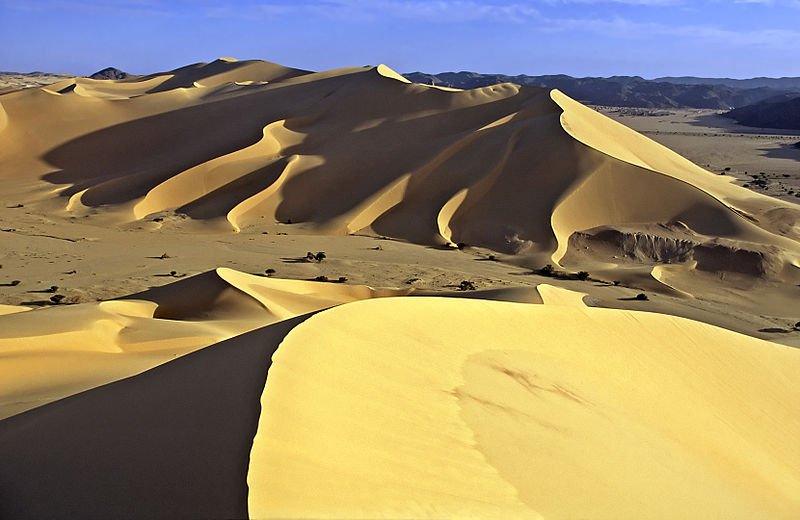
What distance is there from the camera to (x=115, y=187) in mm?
24719

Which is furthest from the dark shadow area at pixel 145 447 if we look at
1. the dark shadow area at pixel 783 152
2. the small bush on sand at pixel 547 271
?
the dark shadow area at pixel 783 152

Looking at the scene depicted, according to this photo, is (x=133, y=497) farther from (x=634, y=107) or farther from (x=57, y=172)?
(x=634, y=107)

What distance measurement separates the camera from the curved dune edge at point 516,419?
4.22 metres

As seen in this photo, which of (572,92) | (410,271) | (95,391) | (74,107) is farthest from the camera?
(572,92)

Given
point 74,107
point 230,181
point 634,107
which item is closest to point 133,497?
point 230,181

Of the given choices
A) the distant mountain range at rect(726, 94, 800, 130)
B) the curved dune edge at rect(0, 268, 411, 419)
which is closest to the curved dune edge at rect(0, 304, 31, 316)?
the curved dune edge at rect(0, 268, 411, 419)

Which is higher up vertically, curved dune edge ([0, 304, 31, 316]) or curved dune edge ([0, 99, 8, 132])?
curved dune edge ([0, 99, 8, 132])

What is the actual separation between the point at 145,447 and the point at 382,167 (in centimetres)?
2012

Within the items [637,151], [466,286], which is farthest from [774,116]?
[466,286]

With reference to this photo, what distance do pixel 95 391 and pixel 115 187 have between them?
20223 mm

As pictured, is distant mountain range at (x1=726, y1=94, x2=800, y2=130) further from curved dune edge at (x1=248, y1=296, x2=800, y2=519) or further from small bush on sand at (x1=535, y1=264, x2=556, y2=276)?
curved dune edge at (x1=248, y1=296, x2=800, y2=519)

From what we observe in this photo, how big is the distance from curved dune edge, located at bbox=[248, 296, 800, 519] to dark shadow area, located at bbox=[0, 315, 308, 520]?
162mm

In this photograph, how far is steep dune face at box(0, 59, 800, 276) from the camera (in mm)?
20641

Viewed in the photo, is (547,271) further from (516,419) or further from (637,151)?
(516,419)
